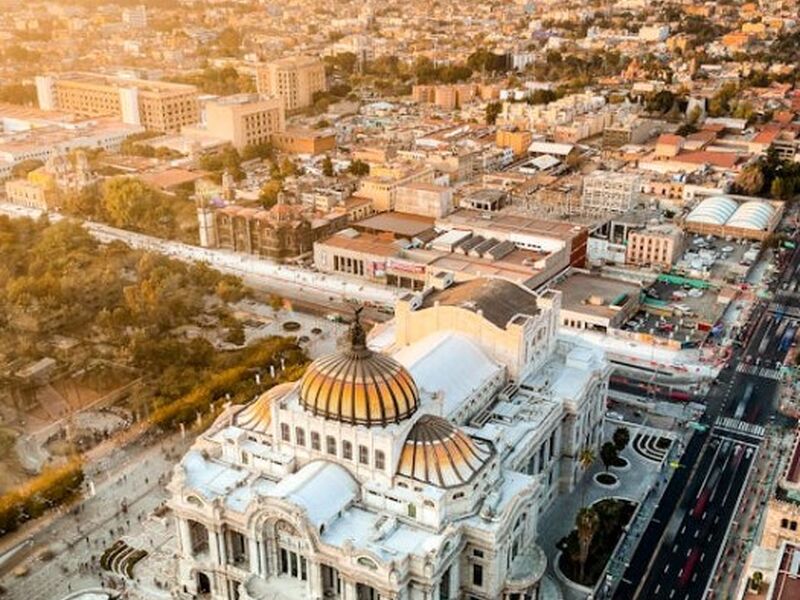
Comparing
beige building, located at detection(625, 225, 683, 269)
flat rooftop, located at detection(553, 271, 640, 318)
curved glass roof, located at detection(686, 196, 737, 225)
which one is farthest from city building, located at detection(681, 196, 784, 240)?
flat rooftop, located at detection(553, 271, 640, 318)

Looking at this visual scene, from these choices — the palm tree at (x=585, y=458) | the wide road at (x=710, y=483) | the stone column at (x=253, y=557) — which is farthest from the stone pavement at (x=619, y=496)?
the stone column at (x=253, y=557)

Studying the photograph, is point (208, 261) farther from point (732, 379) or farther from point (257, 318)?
point (732, 379)

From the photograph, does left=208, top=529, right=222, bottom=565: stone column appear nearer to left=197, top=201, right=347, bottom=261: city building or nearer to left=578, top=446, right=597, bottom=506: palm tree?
left=578, top=446, right=597, bottom=506: palm tree

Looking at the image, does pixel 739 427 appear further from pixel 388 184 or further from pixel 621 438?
pixel 388 184

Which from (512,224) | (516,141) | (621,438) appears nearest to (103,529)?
(621,438)

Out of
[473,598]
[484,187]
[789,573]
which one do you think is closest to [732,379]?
[789,573]

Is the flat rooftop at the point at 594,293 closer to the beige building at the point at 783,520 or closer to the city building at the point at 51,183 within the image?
the beige building at the point at 783,520
